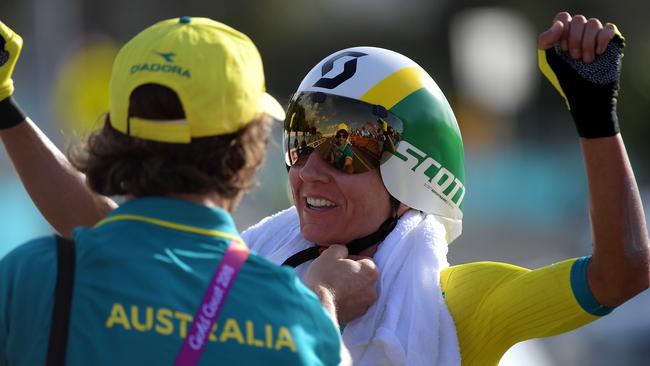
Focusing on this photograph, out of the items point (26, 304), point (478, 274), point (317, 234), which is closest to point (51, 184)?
point (317, 234)

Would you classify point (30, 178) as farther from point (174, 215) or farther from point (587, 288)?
point (587, 288)

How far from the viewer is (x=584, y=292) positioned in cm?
337

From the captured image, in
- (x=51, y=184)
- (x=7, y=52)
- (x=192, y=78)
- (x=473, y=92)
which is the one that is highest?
(x=192, y=78)

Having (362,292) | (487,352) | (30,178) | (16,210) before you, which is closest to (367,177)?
(362,292)

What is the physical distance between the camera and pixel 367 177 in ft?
13.1

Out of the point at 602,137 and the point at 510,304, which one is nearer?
the point at 602,137

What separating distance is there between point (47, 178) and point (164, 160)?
1292 millimetres

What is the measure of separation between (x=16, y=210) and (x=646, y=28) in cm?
2119

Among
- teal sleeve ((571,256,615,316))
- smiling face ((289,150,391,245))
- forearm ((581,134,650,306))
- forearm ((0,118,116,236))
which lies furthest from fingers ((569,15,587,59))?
forearm ((0,118,116,236))

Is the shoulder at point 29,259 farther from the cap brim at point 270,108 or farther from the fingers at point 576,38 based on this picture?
the fingers at point 576,38

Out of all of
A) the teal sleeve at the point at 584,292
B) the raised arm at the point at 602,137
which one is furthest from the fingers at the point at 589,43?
the teal sleeve at the point at 584,292

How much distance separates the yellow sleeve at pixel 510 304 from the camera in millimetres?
3420

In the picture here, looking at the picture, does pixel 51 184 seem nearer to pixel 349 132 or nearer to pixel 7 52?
pixel 7 52

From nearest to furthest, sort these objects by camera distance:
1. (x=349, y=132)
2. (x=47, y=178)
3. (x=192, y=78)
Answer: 1. (x=192, y=78)
2. (x=349, y=132)
3. (x=47, y=178)
